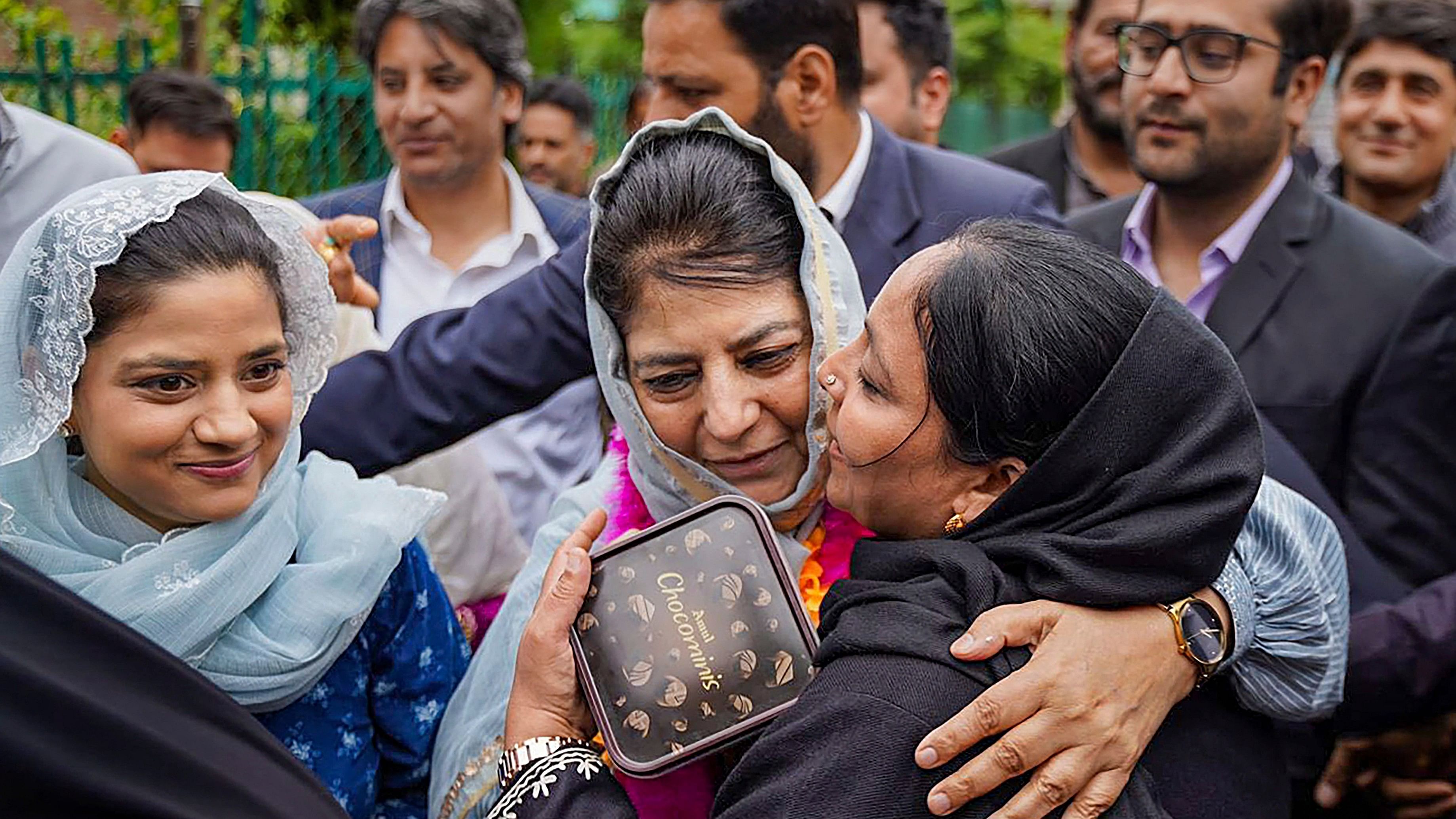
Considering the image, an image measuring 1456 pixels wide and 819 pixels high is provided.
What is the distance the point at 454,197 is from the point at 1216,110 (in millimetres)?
2220

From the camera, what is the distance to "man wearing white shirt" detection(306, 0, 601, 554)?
4.05m

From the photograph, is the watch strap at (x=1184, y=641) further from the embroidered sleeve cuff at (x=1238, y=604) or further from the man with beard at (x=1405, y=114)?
the man with beard at (x=1405, y=114)

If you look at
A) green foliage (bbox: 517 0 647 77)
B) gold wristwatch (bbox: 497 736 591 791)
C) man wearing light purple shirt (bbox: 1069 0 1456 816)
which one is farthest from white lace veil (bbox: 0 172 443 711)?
green foliage (bbox: 517 0 647 77)

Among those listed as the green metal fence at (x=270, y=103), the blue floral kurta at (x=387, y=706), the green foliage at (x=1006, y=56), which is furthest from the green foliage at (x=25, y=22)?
the green foliage at (x=1006, y=56)

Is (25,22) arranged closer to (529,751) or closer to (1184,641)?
(529,751)

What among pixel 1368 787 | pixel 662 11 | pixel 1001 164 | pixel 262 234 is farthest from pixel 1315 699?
pixel 1001 164

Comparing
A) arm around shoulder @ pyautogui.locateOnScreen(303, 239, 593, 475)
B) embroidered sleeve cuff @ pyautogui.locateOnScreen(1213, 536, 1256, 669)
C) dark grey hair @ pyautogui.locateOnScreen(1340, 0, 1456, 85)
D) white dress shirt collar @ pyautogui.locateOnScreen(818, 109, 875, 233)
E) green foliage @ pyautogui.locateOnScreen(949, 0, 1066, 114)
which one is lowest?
green foliage @ pyautogui.locateOnScreen(949, 0, 1066, 114)

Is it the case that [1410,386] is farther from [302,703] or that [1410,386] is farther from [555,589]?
[302,703]

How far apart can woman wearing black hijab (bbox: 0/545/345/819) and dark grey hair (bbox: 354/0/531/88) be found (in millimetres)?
3316

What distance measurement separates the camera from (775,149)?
3.29 m

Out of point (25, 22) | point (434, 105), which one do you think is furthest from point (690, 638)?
point (25, 22)

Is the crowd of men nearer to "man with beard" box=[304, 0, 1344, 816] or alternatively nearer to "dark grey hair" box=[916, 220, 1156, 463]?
"man with beard" box=[304, 0, 1344, 816]

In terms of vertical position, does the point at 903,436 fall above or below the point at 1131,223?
above

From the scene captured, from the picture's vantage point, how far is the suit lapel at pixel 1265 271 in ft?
10.3
